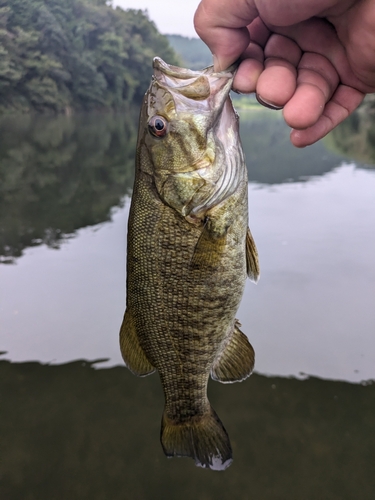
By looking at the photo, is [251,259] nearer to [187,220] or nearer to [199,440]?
[187,220]

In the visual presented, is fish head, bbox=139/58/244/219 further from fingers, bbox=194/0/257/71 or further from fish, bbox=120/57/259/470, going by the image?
fingers, bbox=194/0/257/71

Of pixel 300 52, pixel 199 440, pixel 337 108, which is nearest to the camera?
pixel 199 440

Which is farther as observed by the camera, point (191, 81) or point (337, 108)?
point (337, 108)

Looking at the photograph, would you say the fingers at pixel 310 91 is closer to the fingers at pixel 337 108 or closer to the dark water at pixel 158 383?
the fingers at pixel 337 108

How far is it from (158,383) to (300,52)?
3664 mm

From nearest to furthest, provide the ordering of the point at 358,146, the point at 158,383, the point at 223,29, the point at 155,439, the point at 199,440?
the point at 223,29
the point at 199,440
the point at 155,439
the point at 158,383
the point at 358,146

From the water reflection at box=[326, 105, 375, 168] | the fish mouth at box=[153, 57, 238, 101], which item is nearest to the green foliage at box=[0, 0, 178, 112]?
the water reflection at box=[326, 105, 375, 168]

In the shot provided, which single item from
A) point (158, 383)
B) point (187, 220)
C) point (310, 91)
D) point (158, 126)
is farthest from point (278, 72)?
point (158, 383)

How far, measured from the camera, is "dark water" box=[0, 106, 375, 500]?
12.4 ft

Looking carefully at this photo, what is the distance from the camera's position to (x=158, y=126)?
192cm

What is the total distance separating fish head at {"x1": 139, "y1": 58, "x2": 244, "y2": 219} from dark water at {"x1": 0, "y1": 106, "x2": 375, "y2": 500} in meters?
2.94

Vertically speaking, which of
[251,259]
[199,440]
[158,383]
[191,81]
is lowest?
[158,383]

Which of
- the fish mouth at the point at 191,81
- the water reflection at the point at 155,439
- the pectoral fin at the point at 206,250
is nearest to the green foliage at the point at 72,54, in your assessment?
the water reflection at the point at 155,439

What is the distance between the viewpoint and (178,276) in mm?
1952
